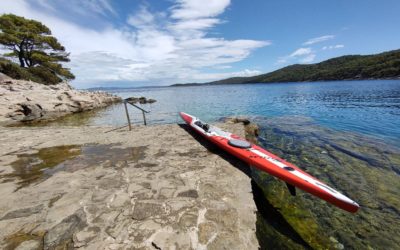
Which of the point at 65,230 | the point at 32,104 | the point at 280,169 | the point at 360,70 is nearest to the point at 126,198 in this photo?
the point at 65,230

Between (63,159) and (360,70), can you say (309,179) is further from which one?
(360,70)

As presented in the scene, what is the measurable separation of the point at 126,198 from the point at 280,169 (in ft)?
A: 12.5

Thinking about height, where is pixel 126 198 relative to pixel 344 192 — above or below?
above

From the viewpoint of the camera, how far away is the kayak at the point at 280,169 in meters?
4.41

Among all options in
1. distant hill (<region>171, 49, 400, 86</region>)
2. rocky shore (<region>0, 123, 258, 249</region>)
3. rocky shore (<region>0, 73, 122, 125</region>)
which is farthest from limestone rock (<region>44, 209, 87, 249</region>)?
distant hill (<region>171, 49, 400, 86</region>)

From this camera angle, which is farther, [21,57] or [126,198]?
[21,57]

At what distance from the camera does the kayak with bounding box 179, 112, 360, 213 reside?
174 inches

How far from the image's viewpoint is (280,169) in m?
5.59

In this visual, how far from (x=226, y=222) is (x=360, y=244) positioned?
3123 mm

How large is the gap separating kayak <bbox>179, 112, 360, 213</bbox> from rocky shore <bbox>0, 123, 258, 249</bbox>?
1.20 ft

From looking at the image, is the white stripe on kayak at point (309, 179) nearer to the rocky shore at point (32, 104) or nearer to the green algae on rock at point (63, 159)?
the green algae on rock at point (63, 159)

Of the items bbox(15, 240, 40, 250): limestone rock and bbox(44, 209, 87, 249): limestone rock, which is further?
bbox(44, 209, 87, 249): limestone rock

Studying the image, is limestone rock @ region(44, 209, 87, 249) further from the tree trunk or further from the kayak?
the tree trunk

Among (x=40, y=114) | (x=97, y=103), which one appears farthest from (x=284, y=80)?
(x=40, y=114)
